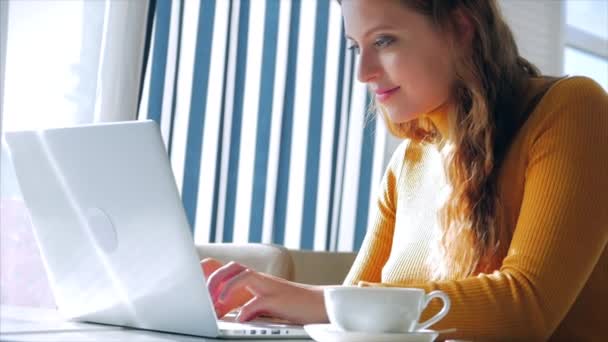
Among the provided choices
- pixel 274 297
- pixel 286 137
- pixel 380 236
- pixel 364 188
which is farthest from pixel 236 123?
pixel 274 297

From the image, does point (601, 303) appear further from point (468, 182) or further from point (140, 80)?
point (140, 80)

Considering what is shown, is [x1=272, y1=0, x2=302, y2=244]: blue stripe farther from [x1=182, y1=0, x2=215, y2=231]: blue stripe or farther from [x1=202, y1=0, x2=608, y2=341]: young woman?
[x1=202, y1=0, x2=608, y2=341]: young woman

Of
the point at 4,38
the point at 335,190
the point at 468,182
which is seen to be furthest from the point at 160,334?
the point at 335,190

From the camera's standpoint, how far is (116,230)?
1.00m

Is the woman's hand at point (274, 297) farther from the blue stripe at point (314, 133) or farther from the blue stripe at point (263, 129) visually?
the blue stripe at point (314, 133)

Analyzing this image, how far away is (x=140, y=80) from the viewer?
2.65 metres

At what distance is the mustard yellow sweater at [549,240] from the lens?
112 centimetres

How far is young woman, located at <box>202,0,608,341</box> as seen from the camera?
1126 mm

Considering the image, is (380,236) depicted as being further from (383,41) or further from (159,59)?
(159,59)

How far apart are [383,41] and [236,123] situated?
1789 mm

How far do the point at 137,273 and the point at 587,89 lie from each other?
727mm

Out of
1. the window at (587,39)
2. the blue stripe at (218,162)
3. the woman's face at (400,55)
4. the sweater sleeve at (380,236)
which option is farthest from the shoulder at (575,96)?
the window at (587,39)

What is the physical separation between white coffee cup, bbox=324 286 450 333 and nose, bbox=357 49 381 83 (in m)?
0.64

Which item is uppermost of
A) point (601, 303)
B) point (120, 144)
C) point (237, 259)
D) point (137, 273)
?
point (120, 144)
